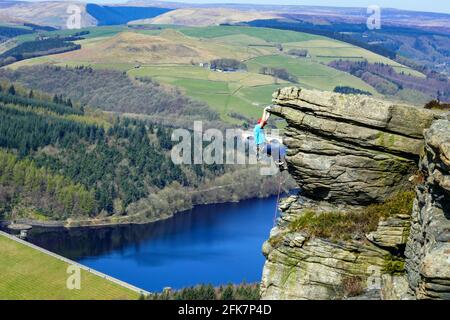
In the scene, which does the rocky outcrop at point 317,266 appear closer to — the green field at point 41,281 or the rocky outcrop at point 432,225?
the rocky outcrop at point 432,225

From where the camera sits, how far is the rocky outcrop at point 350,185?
591 inches

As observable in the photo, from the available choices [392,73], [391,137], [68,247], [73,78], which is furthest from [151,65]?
[391,137]

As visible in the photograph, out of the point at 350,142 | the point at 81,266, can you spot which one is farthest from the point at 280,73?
the point at 350,142

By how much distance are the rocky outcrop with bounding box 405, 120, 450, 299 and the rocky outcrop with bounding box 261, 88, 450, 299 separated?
62 millimetres

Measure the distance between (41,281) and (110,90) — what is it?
10344 centimetres

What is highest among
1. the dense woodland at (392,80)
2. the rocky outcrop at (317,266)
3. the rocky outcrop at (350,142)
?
the rocky outcrop at (350,142)

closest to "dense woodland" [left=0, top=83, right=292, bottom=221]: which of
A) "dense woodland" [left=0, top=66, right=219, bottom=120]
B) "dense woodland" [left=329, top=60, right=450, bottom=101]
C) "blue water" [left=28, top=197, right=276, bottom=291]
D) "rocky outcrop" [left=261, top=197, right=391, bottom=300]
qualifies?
"blue water" [left=28, top=197, right=276, bottom=291]

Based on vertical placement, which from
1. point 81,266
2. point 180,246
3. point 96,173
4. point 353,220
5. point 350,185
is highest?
point 350,185

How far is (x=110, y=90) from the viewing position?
16175cm

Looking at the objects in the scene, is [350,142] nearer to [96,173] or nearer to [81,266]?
[81,266]

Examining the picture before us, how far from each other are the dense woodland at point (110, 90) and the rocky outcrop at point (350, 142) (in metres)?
113

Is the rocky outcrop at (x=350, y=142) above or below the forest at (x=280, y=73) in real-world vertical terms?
above

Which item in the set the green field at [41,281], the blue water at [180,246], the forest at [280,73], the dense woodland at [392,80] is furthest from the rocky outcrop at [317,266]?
the dense woodland at [392,80]

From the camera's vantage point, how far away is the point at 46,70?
177m
